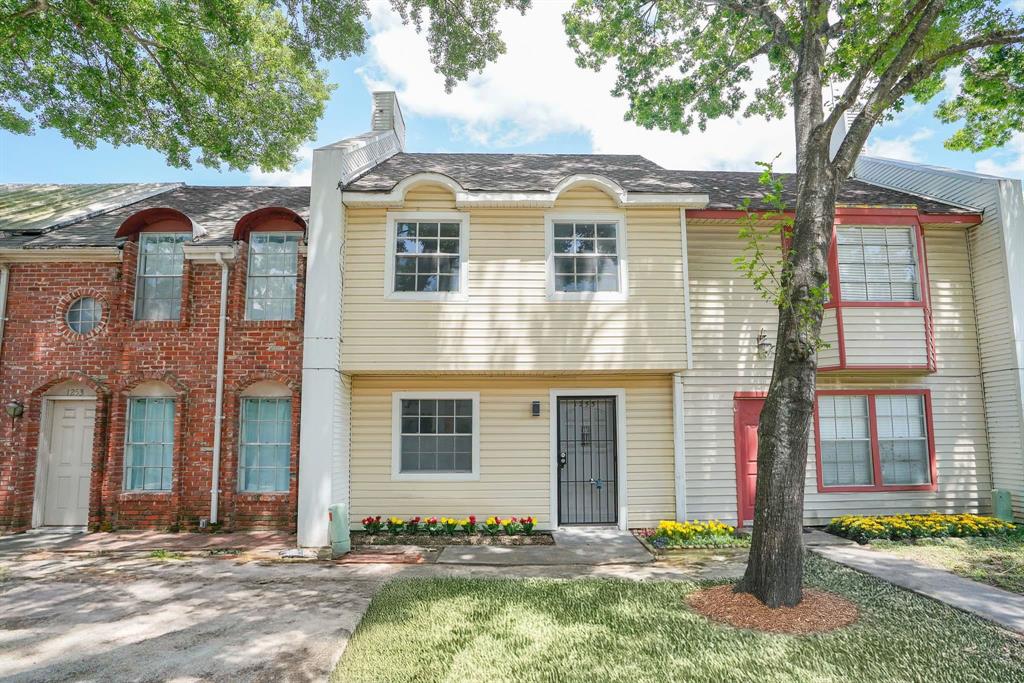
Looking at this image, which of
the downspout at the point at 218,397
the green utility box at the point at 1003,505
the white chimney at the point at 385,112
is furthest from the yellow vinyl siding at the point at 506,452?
the white chimney at the point at 385,112

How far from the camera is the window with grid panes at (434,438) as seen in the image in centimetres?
912

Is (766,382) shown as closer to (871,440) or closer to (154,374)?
(871,440)

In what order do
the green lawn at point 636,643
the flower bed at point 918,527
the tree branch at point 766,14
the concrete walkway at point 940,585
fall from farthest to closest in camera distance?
1. the flower bed at point 918,527
2. the tree branch at point 766,14
3. the concrete walkway at point 940,585
4. the green lawn at point 636,643

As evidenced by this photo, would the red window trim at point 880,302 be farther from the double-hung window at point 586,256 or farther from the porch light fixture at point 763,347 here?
the double-hung window at point 586,256

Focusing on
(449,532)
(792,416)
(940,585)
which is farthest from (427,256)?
(940,585)

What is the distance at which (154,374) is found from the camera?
9.01 metres

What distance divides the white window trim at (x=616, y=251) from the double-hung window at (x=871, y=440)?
4111mm

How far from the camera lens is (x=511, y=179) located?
978 cm

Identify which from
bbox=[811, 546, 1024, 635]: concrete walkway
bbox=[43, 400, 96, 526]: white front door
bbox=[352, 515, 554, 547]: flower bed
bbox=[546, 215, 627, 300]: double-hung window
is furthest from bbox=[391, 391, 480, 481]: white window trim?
bbox=[811, 546, 1024, 635]: concrete walkway

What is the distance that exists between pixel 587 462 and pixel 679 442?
1641 millimetres

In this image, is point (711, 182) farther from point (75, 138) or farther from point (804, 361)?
point (75, 138)

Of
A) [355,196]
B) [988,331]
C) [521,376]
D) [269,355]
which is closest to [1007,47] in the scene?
[988,331]

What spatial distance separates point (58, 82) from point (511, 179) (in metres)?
11.0

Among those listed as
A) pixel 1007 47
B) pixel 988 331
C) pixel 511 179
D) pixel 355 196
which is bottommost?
pixel 988 331
